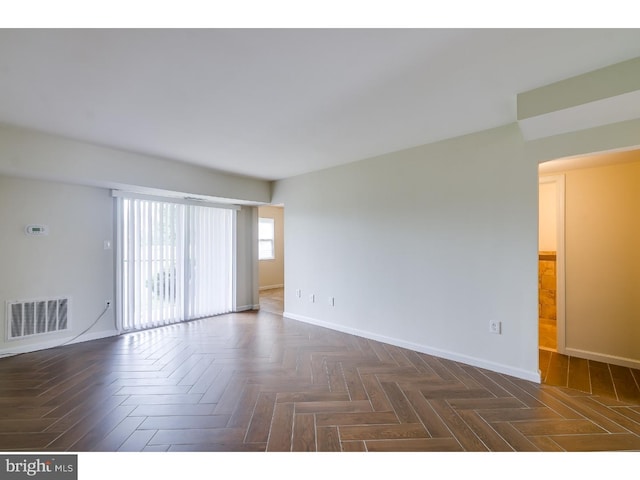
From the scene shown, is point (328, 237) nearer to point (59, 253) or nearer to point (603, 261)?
point (603, 261)

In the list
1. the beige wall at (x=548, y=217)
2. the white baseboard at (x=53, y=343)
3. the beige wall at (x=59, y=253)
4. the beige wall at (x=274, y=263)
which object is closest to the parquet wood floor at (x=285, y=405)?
the white baseboard at (x=53, y=343)

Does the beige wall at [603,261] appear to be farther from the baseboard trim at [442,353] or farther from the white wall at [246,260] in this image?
the white wall at [246,260]

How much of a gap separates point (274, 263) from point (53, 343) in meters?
4.91

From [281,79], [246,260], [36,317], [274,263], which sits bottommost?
[36,317]

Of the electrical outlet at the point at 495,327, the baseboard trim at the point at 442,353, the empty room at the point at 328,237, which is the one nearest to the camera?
the empty room at the point at 328,237

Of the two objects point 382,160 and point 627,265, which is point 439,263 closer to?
point 382,160

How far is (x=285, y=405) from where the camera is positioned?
210 centimetres

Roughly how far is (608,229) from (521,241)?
132 cm

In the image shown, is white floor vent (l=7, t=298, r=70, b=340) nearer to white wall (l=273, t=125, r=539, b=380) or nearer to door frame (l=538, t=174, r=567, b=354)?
white wall (l=273, t=125, r=539, b=380)

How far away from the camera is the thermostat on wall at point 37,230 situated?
3.15 m

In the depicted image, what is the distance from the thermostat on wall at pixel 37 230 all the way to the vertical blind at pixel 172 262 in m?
0.73

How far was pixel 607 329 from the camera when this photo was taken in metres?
3.01

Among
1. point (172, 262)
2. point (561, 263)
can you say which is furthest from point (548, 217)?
point (172, 262)
